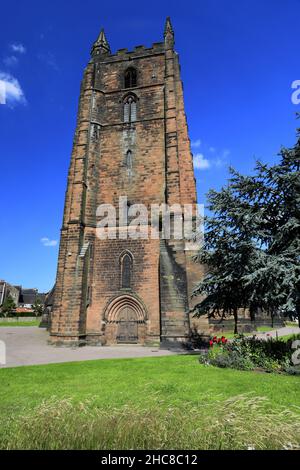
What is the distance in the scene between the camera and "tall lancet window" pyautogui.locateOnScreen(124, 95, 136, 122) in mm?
22281

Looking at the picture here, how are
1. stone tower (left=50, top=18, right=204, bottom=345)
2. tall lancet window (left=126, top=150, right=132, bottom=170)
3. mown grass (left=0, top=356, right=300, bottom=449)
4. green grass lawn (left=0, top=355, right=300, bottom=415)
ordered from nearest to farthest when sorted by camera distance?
mown grass (left=0, top=356, right=300, bottom=449) < green grass lawn (left=0, top=355, right=300, bottom=415) < stone tower (left=50, top=18, right=204, bottom=345) < tall lancet window (left=126, top=150, right=132, bottom=170)

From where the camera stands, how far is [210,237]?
11016mm

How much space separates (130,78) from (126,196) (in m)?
11.3

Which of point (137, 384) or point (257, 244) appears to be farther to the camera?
point (257, 244)

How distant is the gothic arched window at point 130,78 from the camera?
23.6 meters

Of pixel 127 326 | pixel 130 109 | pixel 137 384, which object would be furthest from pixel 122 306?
pixel 130 109

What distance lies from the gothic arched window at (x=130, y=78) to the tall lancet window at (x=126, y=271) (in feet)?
48.9

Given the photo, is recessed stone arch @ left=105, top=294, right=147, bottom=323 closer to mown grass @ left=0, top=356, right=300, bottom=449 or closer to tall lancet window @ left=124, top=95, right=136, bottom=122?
mown grass @ left=0, top=356, right=300, bottom=449

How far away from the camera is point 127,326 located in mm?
17828

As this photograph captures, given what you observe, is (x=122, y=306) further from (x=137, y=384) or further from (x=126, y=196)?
(x=137, y=384)

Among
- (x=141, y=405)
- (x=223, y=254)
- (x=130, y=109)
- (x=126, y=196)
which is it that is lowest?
(x=141, y=405)

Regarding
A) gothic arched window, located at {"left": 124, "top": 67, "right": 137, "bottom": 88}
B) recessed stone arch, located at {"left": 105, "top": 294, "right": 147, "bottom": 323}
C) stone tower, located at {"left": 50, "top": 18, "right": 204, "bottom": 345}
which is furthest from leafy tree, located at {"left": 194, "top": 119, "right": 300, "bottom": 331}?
gothic arched window, located at {"left": 124, "top": 67, "right": 137, "bottom": 88}

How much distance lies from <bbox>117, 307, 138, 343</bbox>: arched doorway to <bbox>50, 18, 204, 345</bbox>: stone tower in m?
0.06

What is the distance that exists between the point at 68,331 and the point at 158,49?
76.6 feet
